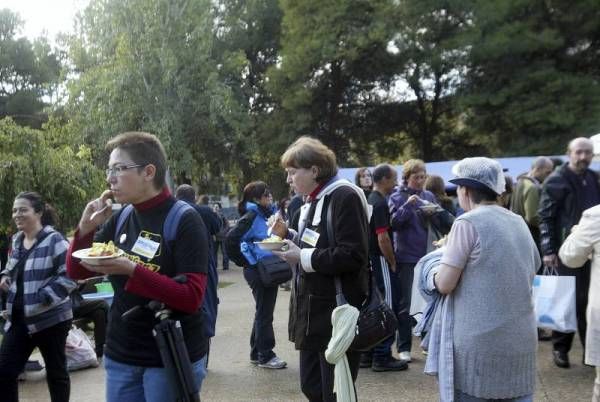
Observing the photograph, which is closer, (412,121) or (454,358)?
(454,358)

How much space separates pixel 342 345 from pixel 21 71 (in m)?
43.0

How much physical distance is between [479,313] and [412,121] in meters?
28.4

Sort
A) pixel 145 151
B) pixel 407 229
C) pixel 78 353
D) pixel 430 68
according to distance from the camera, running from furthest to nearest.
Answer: pixel 430 68 < pixel 78 353 < pixel 407 229 < pixel 145 151

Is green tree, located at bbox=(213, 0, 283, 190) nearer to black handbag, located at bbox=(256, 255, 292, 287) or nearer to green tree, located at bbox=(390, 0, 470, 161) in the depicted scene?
green tree, located at bbox=(390, 0, 470, 161)

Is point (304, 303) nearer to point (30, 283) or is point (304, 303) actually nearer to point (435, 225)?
point (30, 283)

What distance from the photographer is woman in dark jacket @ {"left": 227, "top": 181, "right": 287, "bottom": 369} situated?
6.09 m

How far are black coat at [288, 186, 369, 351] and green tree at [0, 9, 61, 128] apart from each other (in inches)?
1522

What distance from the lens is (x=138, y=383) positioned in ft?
9.16

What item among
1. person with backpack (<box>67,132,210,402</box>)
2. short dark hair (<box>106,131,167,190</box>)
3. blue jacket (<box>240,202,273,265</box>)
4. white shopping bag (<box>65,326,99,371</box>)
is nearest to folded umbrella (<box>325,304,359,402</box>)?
person with backpack (<box>67,132,210,402</box>)

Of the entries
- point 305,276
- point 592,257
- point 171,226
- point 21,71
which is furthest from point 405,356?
point 21,71

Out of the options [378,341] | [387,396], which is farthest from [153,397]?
[387,396]

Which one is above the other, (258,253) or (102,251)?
(102,251)

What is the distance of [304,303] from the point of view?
3504 millimetres

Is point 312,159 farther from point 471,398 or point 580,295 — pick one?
point 580,295
